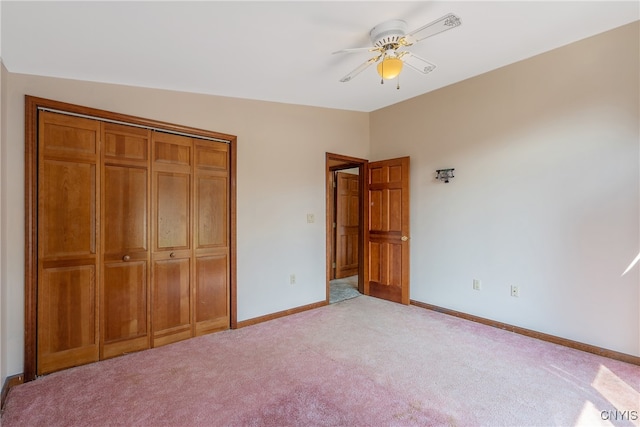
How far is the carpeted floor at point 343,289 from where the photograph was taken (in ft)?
14.8

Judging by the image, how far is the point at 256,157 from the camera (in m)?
3.46

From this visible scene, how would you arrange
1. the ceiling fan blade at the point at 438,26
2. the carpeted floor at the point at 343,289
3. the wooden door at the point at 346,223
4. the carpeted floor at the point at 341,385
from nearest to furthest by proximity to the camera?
the ceiling fan blade at the point at 438,26
the carpeted floor at the point at 341,385
the carpeted floor at the point at 343,289
the wooden door at the point at 346,223

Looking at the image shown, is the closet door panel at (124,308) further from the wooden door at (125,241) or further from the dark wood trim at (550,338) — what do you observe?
the dark wood trim at (550,338)

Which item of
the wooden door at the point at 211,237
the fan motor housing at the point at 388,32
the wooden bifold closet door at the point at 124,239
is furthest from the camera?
the wooden door at the point at 211,237

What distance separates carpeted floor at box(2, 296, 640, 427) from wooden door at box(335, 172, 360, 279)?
2793mm

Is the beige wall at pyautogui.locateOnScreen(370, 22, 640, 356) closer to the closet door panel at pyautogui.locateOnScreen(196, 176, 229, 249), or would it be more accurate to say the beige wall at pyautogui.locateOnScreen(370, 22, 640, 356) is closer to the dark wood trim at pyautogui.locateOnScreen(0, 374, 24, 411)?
→ the closet door panel at pyautogui.locateOnScreen(196, 176, 229, 249)

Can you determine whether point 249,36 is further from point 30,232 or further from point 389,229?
point 389,229

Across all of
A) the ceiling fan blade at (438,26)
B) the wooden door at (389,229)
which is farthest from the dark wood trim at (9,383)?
the wooden door at (389,229)

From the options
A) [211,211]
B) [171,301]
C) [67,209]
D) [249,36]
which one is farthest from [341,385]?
[249,36]

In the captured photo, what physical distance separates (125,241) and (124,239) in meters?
0.02

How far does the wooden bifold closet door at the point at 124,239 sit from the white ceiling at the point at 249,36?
52cm

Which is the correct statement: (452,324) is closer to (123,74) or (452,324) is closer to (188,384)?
(188,384)

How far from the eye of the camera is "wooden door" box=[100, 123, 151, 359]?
2.61 metres

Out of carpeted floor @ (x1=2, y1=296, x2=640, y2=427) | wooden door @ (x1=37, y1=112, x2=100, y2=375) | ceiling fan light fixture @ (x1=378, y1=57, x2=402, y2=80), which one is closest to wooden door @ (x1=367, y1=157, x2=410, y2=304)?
carpeted floor @ (x1=2, y1=296, x2=640, y2=427)
